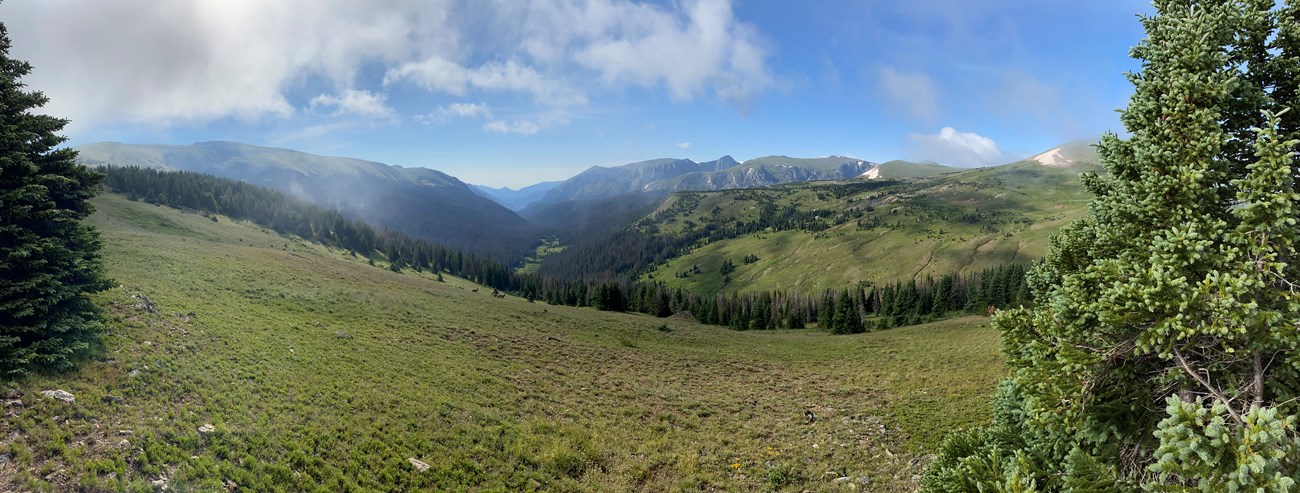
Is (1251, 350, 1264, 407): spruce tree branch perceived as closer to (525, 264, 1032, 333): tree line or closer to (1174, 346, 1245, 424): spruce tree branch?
(1174, 346, 1245, 424): spruce tree branch

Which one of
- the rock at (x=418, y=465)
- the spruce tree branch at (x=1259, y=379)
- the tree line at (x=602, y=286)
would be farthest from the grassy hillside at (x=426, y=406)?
the tree line at (x=602, y=286)

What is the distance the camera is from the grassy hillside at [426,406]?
51.8ft

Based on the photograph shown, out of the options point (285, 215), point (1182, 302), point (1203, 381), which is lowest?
point (1203, 381)

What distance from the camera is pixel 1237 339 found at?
20.8ft

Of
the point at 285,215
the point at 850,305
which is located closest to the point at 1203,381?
the point at 850,305

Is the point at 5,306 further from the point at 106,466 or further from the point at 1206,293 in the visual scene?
the point at 1206,293

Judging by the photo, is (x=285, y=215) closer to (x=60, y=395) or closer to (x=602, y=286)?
(x=602, y=286)

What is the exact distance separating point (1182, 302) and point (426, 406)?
27.6m

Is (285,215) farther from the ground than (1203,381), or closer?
farther from the ground

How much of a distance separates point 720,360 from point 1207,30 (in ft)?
136

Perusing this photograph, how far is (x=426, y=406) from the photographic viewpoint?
24.3 metres

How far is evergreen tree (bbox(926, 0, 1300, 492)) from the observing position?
18.0 ft

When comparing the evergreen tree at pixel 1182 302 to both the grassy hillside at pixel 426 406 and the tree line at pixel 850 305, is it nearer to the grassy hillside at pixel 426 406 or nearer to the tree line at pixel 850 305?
the grassy hillside at pixel 426 406

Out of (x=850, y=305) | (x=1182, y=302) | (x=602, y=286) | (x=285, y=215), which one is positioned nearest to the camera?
(x=1182, y=302)
